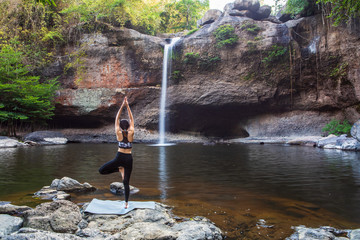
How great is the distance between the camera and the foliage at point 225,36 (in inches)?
853

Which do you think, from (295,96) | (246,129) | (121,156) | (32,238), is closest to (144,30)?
(246,129)

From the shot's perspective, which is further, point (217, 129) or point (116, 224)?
point (217, 129)

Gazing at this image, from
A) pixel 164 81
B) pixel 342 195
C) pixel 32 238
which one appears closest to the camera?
pixel 32 238

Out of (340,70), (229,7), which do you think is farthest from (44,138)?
(340,70)

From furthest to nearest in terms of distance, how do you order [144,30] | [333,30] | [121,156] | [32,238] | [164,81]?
[144,30], [164,81], [333,30], [121,156], [32,238]

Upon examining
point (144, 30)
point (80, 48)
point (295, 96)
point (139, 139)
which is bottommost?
point (139, 139)

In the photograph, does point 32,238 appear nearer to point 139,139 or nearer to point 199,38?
point 139,139

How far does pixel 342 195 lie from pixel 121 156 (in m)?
4.39

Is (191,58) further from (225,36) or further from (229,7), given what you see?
(229,7)

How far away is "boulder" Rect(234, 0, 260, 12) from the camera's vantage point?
77.6 feet

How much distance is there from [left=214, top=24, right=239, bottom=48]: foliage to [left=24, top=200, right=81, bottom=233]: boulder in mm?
20417

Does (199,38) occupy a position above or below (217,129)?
above

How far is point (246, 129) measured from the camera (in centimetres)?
2411

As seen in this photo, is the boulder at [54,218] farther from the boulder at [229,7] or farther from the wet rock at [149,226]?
the boulder at [229,7]
